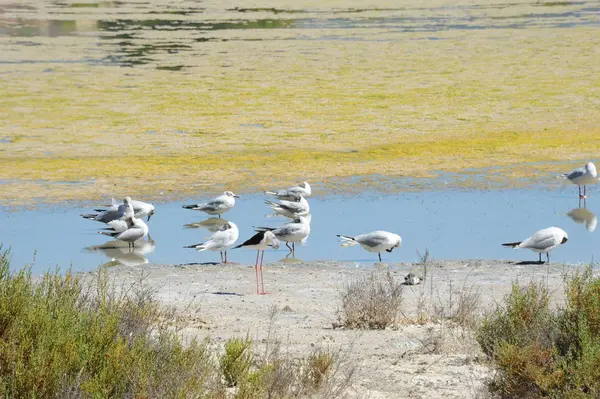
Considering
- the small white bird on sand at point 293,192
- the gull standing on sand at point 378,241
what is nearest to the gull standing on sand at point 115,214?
the small white bird on sand at point 293,192

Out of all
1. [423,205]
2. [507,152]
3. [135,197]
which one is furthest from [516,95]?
[135,197]

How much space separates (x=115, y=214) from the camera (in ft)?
48.1

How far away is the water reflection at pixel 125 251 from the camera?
13.5 m

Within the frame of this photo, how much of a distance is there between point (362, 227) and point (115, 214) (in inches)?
141

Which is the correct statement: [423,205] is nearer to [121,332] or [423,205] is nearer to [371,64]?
[121,332]

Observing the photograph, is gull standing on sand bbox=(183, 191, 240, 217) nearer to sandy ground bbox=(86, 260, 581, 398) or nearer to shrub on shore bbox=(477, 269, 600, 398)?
sandy ground bbox=(86, 260, 581, 398)

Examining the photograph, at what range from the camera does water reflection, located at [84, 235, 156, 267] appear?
1352 cm

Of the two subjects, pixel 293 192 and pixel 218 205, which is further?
pixel 293 192

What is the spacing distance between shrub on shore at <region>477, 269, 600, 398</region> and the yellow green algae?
33.0ft

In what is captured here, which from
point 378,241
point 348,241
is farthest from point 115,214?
point 378,241

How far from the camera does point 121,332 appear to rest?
6.85m

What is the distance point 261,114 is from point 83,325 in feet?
58.9

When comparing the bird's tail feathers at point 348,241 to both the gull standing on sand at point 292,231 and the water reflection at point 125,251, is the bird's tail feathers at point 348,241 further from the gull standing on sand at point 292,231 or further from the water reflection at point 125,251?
the water reflection at point 125,251

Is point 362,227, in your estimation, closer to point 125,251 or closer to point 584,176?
point 125,251
